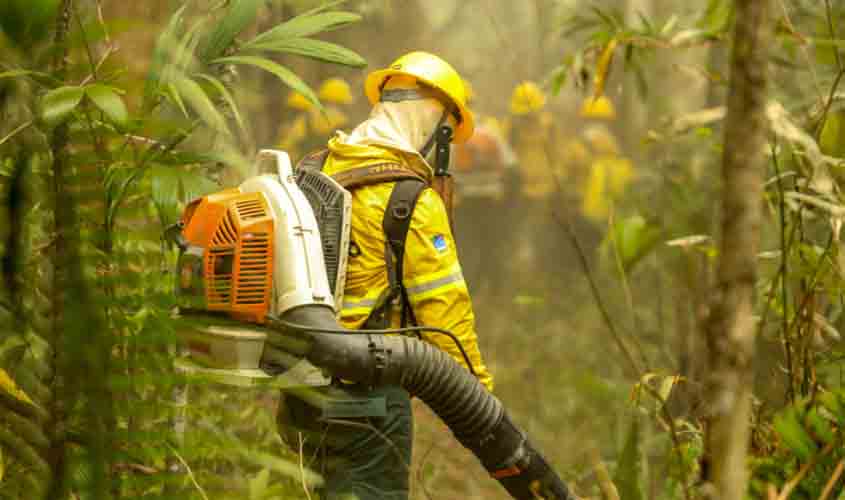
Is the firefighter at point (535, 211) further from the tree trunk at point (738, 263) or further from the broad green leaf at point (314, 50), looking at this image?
the tree trunk at point (738, 263)

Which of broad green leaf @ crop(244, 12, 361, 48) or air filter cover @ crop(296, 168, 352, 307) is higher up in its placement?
broad green leaf @ crop(244, 12, 361, 48)

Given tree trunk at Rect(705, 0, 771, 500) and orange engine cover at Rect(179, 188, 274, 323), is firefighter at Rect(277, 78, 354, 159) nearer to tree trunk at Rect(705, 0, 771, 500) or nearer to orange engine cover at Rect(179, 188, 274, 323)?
orange engine cover at Rect(179, 188, 274, 323)

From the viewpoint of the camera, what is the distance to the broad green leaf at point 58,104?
125 centimetres

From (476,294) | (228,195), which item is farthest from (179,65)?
(476,294)

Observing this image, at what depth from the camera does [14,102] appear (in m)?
1.60

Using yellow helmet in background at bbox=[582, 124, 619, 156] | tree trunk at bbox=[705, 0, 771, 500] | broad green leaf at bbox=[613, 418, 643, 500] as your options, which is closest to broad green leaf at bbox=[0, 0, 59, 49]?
tree trunk at bbox=[705, 0, 771, 500]

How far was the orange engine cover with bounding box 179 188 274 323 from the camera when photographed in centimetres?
238

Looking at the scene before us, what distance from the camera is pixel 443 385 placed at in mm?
2555

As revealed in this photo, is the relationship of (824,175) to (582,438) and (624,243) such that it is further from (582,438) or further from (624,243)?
(582,438)

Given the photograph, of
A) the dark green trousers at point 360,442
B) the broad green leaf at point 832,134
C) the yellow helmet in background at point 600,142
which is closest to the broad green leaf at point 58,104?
the dark green trousers at point 360,442

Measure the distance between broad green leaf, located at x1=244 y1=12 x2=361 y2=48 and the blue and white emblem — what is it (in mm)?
653

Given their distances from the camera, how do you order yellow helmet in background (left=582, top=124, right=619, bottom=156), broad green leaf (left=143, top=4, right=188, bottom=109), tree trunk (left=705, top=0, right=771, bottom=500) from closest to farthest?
tree trunk (left=705, top=0, right=771, bottom=500)
broad green leaf (left=143, top=4, right=188, bottom=109)
yellow helmet in background (left=582, top=124, right=619, bottom=156)

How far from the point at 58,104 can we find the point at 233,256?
109 cm

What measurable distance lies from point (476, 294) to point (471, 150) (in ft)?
5.83
